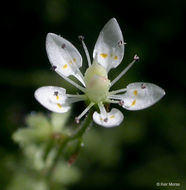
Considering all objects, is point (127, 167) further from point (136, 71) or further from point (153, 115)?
point (136, 71)

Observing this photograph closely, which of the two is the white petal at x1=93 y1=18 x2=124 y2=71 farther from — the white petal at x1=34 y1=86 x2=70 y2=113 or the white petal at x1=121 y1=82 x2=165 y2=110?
the white petal at x1=34 y1=86 x2=70 y2=113

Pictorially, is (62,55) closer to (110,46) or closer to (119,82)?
(110,46)

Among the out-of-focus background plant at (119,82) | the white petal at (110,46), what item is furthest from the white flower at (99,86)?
the out-of-focus background plant at (119,82)

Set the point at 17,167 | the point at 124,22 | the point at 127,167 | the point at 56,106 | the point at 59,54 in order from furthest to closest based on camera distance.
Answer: the point at 124,22 → the point at 127,167 → the point at 17,167 → the point at 59,54 → the point at 56,106

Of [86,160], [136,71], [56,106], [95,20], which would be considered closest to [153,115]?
[136,71]

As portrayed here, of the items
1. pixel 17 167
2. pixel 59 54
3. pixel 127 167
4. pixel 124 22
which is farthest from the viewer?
pixel 124 22

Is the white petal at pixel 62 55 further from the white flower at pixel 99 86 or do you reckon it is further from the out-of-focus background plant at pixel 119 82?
the out-of-focus background plant at pixel 119 82
